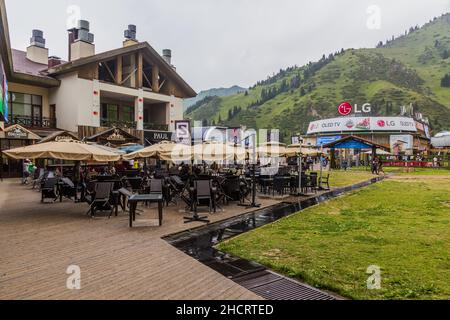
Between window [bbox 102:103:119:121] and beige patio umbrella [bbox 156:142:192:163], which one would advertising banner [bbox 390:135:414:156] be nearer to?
window [bbox 102:103:119:121]

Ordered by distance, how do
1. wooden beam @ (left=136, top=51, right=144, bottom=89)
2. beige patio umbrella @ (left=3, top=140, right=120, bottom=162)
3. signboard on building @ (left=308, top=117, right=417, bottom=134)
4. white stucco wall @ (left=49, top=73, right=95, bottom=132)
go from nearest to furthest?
beige patio umbrella @ (left=3, top=140, right=120, bottom=162) → white stucco wall @ (left=49, top=73, right=95, bottom=132) → wooden beam @ (left=136, top=51, right=144, bottom=89) → signboard on building @ (left=308, top=117, right=417, bottom=134)

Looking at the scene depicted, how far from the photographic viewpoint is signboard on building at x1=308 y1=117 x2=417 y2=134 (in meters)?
54.0

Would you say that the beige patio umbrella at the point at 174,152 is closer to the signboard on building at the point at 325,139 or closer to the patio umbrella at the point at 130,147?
the patio umbrella at the point at 130,147

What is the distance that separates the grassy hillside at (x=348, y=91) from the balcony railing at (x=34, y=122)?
75.9 meters

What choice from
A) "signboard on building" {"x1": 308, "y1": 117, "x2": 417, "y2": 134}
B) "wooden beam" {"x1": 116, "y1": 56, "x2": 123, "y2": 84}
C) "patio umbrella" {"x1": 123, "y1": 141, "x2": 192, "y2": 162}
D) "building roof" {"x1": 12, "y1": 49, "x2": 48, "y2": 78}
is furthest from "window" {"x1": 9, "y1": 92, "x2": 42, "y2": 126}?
"signboard on building" {"x1": 308, "y1": 117, "x2": 417, "y2": 134}

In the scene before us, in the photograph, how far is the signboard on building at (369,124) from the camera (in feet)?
177

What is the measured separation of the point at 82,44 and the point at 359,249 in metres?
26.6

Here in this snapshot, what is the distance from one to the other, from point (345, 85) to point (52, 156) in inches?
4850

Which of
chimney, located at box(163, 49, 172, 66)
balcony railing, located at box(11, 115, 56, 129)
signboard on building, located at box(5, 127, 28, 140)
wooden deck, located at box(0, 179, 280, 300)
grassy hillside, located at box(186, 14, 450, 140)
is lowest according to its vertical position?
wooden deck, located at box(0, 179, 280, 300)

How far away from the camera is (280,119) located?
10638 cm

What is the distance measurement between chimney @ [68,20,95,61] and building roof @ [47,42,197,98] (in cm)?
268
